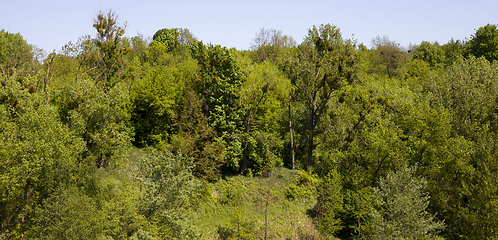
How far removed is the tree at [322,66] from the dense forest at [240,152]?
175 millimetres

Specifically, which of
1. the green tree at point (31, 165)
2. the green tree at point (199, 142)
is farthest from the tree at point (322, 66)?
the green tree at point (31, 165)

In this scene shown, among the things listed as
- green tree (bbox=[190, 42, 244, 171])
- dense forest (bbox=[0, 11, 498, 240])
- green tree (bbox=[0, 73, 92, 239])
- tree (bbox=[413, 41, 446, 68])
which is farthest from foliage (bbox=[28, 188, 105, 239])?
tree (bbox=[413, 41, 446, 68])

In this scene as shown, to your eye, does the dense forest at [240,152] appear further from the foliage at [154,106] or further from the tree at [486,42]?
the tree at [486,42]

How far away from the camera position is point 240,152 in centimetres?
3725

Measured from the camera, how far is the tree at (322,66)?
Result: 39.0 m

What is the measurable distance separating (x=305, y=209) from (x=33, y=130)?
1055 inches

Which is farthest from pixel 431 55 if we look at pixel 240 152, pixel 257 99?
pixel 240 152

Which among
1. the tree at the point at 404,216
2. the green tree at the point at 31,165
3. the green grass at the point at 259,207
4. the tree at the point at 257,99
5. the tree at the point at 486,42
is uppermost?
the tree at the point at 486,42

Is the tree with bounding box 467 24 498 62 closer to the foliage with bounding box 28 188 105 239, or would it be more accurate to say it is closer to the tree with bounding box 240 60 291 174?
the tree with bounding box 240 60 291 174

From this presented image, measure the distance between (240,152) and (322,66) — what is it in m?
14.6

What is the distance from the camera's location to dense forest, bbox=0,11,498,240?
71.6ft

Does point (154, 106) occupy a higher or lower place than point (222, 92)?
lower

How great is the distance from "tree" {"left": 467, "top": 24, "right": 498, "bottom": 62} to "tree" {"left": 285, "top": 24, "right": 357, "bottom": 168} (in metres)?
37.5

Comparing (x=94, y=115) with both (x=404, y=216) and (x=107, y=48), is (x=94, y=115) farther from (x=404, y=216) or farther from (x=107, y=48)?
(x=404, y=216)
